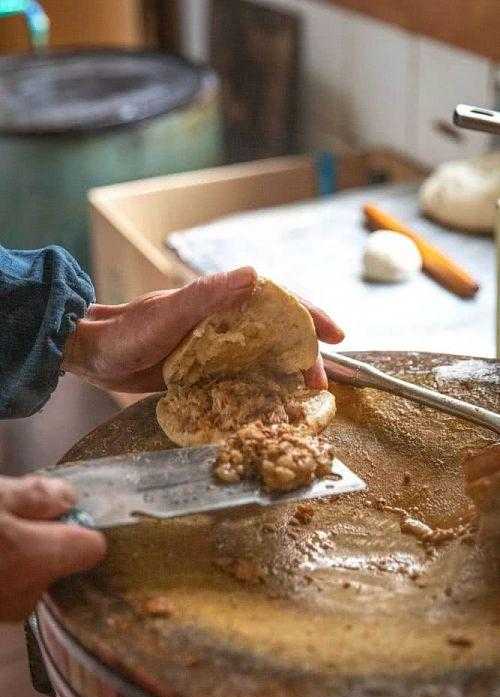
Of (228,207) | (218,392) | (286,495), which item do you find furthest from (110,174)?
(286,495)

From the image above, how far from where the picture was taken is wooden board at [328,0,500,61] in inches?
62.0

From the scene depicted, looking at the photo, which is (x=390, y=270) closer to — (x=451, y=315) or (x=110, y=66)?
(x=451, y=315)

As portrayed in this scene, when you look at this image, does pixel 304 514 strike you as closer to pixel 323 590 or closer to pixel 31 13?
pixel 323 590

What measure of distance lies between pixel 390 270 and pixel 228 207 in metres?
0.43

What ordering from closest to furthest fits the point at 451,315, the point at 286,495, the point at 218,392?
the point at 286,495
the point at 218,392
the point at 451,315

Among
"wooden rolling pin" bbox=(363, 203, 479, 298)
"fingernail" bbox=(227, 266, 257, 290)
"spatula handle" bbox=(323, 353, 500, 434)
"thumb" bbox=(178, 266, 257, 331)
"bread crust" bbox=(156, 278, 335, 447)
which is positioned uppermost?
"fingernail" bbox=(227, 266, 257, 290)

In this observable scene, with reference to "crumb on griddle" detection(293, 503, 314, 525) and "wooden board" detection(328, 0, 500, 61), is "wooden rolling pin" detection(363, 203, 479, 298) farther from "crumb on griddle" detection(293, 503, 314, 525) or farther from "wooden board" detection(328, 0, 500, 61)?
"crumb on griddle" detection(293, 503, 314, 525)

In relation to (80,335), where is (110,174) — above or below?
below

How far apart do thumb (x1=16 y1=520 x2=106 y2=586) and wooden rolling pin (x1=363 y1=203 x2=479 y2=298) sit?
2.50 feet

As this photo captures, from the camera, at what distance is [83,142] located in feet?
5.56

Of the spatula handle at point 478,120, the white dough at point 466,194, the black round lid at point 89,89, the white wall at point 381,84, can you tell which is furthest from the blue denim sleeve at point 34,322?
the white wall at point 381,84

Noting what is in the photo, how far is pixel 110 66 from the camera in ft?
6.51

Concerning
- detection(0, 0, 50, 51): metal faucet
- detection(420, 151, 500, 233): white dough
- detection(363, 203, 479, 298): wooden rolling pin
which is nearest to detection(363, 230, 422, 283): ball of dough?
detection(363, 203, 479, 298): wooden rolling pin

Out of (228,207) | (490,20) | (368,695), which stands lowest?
(228,207)
